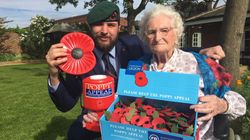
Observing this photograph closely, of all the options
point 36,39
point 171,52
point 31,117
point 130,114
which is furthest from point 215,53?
point 36,39

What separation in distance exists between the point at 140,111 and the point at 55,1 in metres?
17.4

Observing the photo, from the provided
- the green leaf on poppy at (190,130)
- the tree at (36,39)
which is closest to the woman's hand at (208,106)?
the green leaf on poppy at (190,130)

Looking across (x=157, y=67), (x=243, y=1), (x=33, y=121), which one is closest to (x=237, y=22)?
(x=243, y=1)

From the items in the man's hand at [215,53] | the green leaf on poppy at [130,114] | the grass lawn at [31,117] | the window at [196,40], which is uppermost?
the man's hand at [215,53]

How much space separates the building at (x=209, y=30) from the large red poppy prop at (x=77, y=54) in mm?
11720

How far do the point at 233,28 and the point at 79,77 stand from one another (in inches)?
113

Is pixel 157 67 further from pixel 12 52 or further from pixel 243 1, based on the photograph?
pixel 12 52

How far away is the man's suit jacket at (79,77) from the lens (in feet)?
7.38

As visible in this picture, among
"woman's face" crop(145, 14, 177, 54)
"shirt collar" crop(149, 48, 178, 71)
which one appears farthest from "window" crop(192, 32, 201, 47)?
"woman's face" crop(145, 14, 177, 54)

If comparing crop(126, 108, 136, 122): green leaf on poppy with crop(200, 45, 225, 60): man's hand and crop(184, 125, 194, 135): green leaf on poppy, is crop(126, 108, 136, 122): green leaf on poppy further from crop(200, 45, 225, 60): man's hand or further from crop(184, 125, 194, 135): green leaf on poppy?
crop(200, 45, 225, 60): man's hand

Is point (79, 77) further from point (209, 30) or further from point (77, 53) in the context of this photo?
point (209, 30)

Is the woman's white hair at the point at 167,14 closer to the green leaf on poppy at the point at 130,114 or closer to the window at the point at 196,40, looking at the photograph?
the green leaf on poppy at the point at 130,114

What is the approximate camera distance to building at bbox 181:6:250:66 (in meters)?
15.5

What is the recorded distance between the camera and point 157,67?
2338 millimetres
